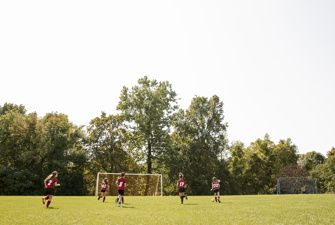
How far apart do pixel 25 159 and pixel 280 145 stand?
191 ft

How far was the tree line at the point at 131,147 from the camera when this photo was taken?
43.1 meters

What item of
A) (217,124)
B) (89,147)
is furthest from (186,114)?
(89,147)

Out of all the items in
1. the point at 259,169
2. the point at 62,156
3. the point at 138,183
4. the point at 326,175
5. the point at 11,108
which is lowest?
the point at 138,183

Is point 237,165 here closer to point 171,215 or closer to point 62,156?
point 62,156

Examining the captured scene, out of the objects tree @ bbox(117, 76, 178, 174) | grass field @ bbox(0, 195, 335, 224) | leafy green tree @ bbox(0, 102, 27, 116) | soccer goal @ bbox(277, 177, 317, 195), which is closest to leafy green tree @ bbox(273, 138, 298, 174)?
soccer goal @ bbox(277, 177, 317, 195)

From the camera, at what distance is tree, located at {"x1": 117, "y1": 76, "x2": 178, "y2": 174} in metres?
48.2

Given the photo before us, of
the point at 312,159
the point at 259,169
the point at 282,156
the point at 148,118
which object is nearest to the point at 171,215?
the point at 148,118

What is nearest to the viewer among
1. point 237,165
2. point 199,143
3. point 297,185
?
point 297,185

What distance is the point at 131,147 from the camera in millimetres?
48406

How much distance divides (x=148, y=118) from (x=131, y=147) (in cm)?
622

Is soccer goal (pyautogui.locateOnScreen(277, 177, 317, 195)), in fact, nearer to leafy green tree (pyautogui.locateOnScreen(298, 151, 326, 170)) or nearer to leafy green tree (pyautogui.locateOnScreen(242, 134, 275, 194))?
leafy green tree (pyautogui.locateOnScreen(242, 134, 275, 194))

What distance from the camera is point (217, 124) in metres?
55.7

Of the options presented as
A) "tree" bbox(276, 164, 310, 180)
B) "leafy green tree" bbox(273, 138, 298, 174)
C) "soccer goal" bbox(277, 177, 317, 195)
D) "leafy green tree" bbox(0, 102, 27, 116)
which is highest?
"leafy green tree" bbox(0, 102, 27, 116)

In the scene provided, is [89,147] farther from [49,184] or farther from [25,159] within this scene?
[49,184]
